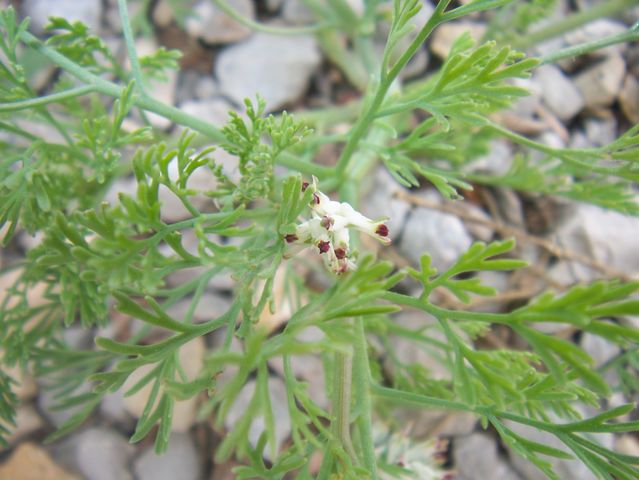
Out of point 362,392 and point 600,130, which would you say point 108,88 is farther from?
point 600,130

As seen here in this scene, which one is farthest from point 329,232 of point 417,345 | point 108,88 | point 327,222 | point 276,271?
point 417,345

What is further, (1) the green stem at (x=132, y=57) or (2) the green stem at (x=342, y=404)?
(1) the green stem at (x=132, y=57)

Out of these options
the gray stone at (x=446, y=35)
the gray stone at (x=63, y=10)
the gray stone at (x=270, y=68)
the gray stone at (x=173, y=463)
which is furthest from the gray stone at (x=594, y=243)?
the gray stone at (x=63, y=10)

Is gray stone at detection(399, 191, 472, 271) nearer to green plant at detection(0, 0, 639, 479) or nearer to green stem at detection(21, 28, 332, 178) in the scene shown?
green plant at detection(0, 0, 639, 479)

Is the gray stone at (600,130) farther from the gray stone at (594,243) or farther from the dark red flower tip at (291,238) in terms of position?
the dark red flower tip at (291,238)

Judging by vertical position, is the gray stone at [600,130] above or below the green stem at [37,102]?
below

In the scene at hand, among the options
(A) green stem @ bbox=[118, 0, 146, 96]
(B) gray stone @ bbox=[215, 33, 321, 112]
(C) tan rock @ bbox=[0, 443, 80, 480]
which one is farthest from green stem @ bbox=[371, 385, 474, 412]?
(B) gray stone @ bbox=[215, 33, 321, 112]

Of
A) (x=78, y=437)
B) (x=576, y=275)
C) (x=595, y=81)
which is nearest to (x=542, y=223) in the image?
(x=576, y=275)
